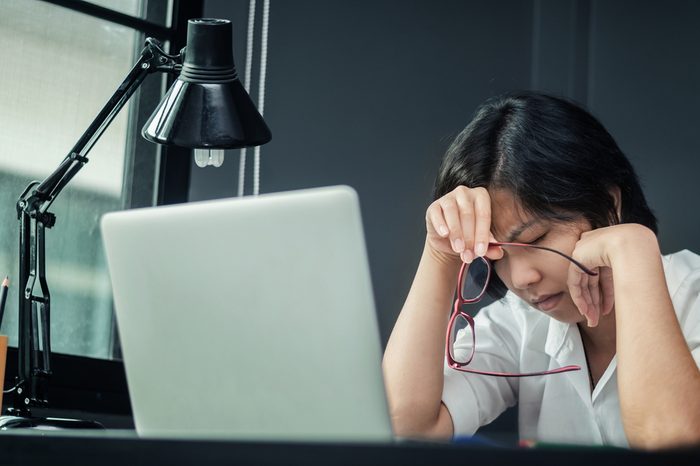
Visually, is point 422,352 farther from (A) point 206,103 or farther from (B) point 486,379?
(A) point 206,103

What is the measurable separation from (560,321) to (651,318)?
35 cm

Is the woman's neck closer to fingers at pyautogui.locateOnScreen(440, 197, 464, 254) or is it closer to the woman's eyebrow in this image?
the woman's eyebrow

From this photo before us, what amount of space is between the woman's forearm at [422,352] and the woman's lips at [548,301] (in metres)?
0.15

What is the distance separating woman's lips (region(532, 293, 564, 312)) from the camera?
4.90 feet

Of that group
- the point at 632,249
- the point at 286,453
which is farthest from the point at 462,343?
the point at 286,453

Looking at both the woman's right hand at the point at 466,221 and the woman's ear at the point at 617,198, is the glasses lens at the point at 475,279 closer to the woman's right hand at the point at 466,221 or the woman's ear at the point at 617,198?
the woman's right hand at the point at 466,221

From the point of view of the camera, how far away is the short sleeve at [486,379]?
1.65 meters

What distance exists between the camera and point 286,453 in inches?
24.7

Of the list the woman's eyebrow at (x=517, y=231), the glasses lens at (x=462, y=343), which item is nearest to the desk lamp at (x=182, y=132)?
the woman's eyebrow at (x=517, y=231)

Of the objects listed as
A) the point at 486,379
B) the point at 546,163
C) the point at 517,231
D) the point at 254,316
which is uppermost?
the point at 546,163

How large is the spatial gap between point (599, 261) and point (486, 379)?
1.41 feet

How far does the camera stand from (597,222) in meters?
1.53

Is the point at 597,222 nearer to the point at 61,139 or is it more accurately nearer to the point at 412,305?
the point at 412,305

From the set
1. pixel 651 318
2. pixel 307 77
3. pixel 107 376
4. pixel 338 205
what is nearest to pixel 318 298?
pixel 338 205
